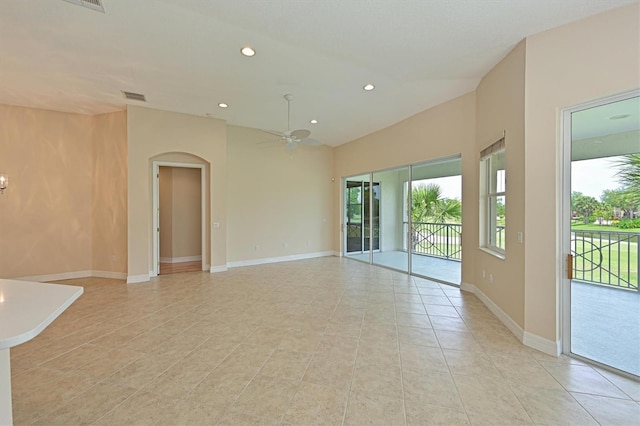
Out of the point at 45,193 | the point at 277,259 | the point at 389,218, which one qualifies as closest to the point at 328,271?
the point at 277,259

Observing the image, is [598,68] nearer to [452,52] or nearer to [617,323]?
[452,52]

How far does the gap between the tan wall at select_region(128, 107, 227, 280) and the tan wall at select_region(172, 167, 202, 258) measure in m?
1.82

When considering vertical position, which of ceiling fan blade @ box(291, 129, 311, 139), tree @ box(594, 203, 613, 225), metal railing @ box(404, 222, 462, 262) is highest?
ceiling fan blade @ box(291, 129, 311, 139)

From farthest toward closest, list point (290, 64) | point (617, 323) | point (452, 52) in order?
point (290, 64)
point (452, 52)
point (617, 323)

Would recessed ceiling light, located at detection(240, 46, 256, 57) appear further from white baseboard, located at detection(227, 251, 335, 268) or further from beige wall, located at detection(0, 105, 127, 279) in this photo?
white baseboard, located at detection(227, 251, 335, 268)

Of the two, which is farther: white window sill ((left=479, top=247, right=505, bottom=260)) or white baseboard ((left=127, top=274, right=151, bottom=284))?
white baseboard ((left=127, top=274, right=151, bottom=284))

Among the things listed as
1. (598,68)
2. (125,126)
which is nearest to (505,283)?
(598,68)

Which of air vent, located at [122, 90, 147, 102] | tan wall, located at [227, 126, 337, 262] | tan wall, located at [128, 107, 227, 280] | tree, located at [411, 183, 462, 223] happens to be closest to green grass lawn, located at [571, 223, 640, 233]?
tree, located at [411, 183, 462, 223]

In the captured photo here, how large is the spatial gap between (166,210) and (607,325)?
8663 mm

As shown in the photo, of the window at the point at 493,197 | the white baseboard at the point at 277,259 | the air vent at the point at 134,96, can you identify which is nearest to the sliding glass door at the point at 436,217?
the window at the point at 493,197

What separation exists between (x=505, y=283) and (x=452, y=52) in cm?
293

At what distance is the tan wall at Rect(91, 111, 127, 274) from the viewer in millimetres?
5441

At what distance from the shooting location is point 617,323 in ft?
9.50

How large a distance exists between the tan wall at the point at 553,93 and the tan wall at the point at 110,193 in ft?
21.6
